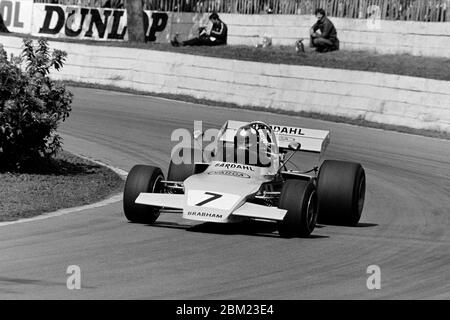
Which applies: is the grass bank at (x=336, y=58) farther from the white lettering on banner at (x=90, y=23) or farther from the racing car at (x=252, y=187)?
the racing car at (x=252, y=187)

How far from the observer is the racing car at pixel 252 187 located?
11430 millimetres

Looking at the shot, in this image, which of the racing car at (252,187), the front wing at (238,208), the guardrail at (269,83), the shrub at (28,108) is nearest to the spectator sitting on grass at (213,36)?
the guardrail at (269,83)

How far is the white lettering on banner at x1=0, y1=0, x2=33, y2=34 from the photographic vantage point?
3594 cm

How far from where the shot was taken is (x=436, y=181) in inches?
662

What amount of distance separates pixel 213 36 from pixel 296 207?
2165 centimetres

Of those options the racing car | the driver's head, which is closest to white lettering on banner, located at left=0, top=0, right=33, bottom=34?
the racing car

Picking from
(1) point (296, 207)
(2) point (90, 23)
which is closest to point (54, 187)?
(1) point (296, 207)

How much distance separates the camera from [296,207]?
11.4 m

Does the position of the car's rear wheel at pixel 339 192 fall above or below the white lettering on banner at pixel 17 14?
below

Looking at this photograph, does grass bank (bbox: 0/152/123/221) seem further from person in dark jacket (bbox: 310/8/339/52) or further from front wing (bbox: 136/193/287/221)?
person in dark jacket (bbox: 310/8/339/52)

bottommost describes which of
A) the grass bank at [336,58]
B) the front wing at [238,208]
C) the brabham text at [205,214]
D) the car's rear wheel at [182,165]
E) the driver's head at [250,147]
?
the brabham text at [205,214]

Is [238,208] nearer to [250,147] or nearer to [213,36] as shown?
[250,147]

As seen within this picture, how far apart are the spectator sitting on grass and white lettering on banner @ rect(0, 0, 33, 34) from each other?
19.4 feet

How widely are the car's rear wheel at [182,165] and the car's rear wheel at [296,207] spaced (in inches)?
65.6
